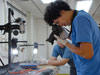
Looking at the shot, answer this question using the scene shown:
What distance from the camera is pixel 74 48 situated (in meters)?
0.94

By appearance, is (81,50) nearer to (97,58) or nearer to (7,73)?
(97,58)

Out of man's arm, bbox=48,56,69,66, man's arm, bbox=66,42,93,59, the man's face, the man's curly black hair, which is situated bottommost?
man's arm, bbox=48,56,69,66

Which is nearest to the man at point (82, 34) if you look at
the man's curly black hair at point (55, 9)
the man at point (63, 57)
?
the man's curly black hair at point (55, 9)

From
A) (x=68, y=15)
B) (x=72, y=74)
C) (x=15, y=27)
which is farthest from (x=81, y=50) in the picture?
(x=15, y=27)

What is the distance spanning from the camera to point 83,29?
0.89 metres

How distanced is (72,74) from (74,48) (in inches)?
38.7

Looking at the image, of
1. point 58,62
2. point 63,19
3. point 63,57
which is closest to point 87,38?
point 63,19

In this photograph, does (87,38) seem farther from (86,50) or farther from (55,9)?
(55,9)

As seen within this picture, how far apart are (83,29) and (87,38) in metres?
0.07

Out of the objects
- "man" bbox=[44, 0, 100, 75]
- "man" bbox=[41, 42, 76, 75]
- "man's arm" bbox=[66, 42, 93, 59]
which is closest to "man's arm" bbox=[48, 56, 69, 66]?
"man" bbox=[41, 42, 76, 75]

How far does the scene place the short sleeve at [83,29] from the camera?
88 centimetres

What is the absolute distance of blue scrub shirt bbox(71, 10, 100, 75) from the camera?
891mm

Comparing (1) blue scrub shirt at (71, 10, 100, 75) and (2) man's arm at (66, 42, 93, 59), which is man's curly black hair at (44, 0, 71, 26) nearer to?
(1) blue scrub shirt at (71, 10, 100, 75)

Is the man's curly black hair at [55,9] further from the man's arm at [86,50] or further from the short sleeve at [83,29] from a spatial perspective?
the man's arm at [86,50]
